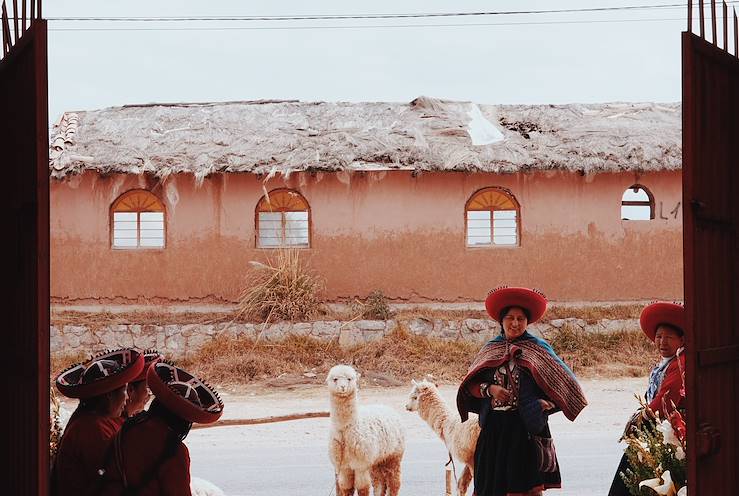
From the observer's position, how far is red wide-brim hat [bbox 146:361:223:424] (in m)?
4.25

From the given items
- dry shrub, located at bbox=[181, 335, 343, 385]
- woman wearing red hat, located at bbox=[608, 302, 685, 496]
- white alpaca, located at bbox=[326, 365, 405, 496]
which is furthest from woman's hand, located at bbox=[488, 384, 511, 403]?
dry shrub, located at bbox=[181, 335, 343, 385]

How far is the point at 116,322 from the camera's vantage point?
60.4ft

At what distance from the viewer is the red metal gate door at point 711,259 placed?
3.99 m

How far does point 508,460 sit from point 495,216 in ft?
45.9

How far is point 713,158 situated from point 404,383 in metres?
12.5

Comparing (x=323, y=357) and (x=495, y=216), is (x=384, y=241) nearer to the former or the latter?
Result: (x=495, y=216)

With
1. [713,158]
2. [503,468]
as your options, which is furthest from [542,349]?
[713,158]

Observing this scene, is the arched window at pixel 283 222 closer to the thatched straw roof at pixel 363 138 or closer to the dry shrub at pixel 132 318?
the thatched straw roof at pixel 363 138

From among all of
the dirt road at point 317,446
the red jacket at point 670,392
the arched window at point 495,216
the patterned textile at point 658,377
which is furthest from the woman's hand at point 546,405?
the arched window at point 495,216

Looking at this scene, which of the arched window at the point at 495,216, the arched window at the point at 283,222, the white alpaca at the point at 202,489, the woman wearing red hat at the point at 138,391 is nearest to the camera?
the woman wearing red hat at the point at 138,391

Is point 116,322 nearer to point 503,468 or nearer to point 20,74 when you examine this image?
point 503,468

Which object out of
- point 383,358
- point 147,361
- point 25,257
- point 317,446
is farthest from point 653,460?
point 383,358

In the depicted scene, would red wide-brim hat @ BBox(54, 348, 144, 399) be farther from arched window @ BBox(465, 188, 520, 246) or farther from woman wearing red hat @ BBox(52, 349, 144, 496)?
arched window @ BBox(465, 188, 520, 246)

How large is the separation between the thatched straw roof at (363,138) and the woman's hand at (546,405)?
42.7 ft
